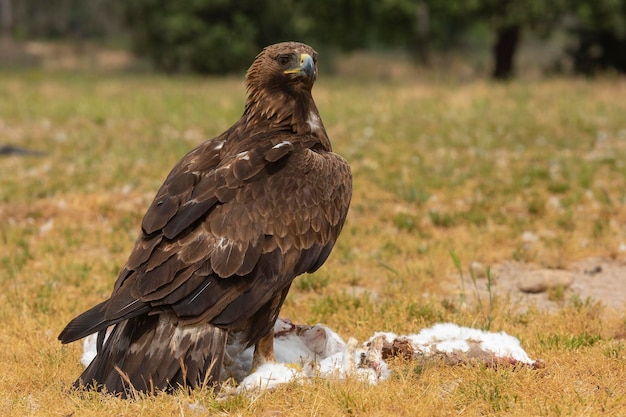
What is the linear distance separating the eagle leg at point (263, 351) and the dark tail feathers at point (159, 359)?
609mm

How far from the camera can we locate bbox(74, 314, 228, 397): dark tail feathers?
15.8 ft

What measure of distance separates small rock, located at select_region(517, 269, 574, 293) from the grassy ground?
1.17 ft

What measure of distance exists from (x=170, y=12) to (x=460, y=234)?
33744 millimetres

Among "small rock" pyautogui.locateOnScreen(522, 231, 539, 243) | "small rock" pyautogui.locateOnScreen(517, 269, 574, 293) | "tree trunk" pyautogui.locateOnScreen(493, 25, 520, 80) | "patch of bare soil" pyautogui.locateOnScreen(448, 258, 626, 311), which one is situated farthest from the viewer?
"tree trunk" pyautogui.locateOnScreen(493, 25, 520, 80)

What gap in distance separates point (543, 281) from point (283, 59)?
3.77 metres

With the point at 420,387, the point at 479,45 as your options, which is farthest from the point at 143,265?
the point at 479,45

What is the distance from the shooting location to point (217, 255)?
5.03 m

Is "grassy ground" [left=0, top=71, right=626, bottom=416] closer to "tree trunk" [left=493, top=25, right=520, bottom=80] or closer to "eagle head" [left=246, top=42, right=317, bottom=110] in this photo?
"eagle head" [left=246, top=42, right=317, bottom=110]

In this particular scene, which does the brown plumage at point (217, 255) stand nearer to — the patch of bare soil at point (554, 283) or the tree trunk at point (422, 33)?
the patch of bare soil at point (554, 283)

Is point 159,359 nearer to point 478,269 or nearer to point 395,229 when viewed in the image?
point 478,269

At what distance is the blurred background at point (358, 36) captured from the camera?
28.0 m

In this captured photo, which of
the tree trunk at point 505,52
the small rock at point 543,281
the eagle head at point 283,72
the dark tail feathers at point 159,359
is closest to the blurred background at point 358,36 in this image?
the tree trunk at point 505,52

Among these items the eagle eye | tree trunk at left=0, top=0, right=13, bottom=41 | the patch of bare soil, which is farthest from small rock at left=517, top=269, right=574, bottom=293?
tree trunk at left=0, top=0, right=13, bottom=41

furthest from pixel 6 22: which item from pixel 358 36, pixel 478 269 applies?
pixel 478 269
